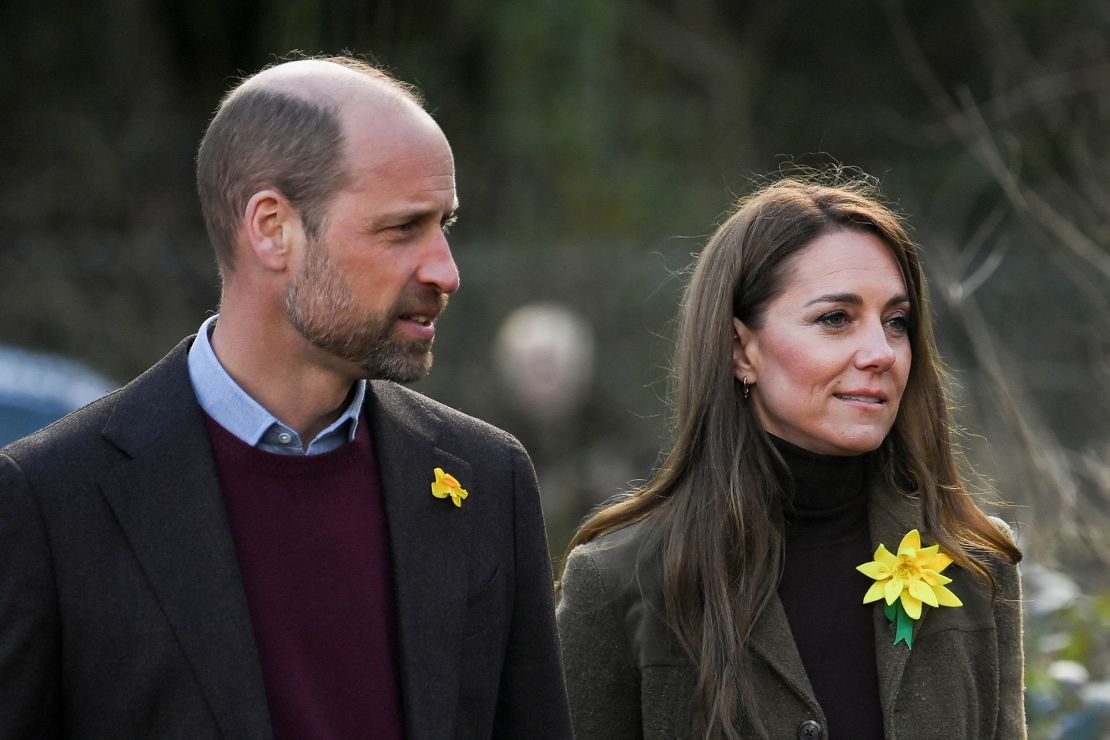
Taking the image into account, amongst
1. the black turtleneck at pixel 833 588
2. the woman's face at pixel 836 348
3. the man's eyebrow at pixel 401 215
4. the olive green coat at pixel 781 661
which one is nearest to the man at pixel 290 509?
the man's eyebrow at pixel 401 215

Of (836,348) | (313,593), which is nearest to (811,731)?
(836,348)

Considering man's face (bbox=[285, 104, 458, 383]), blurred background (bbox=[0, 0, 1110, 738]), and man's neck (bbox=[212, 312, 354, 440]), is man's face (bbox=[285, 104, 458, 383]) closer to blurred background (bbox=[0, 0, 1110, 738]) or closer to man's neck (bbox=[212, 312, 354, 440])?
man's neck (bbox=[212, 312, 354, 440])

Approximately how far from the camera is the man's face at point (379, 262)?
269 cm

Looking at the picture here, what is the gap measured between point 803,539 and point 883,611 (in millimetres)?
223

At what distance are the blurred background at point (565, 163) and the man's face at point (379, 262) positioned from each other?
4505mm

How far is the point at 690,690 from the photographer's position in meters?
3.27

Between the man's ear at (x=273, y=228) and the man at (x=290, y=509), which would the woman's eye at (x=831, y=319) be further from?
the man's ear at (x=273, y=228)

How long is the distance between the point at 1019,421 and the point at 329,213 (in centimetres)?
260

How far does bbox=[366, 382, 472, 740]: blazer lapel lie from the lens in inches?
106

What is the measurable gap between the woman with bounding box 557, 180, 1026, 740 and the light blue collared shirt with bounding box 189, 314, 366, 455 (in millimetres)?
895

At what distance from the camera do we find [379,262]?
2.69 m

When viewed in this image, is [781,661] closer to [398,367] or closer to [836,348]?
[836,348]

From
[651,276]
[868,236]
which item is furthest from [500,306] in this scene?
[868,236]

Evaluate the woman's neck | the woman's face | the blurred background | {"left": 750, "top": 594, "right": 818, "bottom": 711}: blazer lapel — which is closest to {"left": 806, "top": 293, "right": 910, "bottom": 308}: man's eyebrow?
the woman's face
